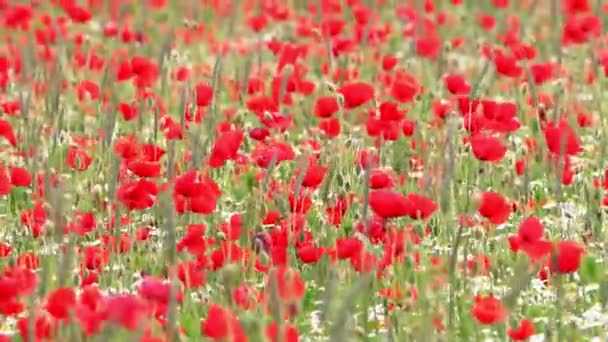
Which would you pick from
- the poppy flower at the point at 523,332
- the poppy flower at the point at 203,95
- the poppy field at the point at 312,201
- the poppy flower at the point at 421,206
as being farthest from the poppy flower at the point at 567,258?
the poppy flower at the point at 203,95

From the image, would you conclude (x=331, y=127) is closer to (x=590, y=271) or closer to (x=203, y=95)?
(x=203, y=95)

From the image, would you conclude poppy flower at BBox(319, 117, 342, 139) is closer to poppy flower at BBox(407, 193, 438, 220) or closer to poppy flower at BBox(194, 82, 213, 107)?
poppy flower at BBox(194, 82, 213, 107)

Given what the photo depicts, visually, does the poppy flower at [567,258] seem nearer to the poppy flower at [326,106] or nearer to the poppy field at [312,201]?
the poppy field at [312,201]

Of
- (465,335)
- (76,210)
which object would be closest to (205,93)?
(76,210)

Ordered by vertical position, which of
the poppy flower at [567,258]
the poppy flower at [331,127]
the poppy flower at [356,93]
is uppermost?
the poppy flower at [356,93]

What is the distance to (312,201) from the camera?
17.2ft

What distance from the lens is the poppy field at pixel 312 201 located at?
366 cm

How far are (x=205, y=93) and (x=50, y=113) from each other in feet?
1.78

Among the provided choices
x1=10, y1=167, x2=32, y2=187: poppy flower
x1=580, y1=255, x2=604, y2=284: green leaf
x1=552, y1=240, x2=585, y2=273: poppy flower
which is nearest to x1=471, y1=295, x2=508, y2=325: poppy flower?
x1=552, y1=240, x2=585, y2=273: poppy flower

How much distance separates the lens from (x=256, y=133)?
5395 mm

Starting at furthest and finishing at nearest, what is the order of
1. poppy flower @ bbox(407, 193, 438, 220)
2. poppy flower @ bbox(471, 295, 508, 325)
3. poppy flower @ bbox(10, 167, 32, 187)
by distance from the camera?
poppy flower @ bbox(10, 167, 32, 187) < poppy flower @ bbox(407, 193, 438, 220) < poppy flower @ bbox(471, 295, 508, 325)

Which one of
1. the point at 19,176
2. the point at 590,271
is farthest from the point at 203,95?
the point at 590,271

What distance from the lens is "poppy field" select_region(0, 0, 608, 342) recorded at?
3664 millimetres

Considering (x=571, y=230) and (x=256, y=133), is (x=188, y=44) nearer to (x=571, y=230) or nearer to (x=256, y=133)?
(x=256, y=133)
